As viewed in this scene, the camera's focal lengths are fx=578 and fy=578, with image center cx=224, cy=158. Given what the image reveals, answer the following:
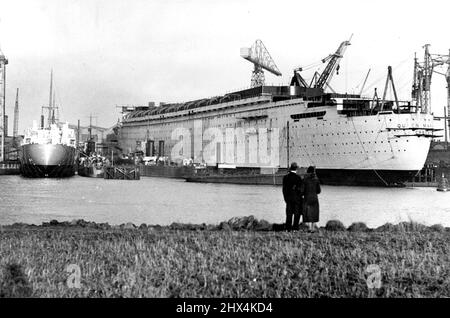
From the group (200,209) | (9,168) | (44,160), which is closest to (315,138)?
(200,209)

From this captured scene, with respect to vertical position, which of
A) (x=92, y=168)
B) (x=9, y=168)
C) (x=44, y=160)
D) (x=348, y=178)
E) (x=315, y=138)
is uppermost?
(x=315, y=138)

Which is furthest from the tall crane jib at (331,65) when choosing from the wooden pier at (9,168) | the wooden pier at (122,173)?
the wooden pier at (9,168)

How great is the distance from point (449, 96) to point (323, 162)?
24.6m

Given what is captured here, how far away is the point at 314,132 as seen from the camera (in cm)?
6462

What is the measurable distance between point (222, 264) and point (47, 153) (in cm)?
7197

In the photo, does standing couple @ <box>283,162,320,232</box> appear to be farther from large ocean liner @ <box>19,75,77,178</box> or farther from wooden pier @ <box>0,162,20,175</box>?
wooden pier @ <box>0,162,20,175</box>

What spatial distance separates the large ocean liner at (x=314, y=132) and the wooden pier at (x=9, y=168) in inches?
1108

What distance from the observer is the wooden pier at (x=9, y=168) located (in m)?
89.5

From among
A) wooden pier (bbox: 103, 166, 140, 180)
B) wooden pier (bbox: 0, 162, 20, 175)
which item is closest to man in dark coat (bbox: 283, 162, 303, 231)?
wooden pier (bbox: 103, 166, 140, 180)

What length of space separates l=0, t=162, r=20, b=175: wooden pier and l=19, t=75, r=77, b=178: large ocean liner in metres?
8.25

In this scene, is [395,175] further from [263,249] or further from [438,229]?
[263,249]

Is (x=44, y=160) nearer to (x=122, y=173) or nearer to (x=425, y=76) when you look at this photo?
(x=122, y=173)

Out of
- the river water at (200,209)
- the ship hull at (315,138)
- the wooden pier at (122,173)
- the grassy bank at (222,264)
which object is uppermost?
the ship hull at (315,138)

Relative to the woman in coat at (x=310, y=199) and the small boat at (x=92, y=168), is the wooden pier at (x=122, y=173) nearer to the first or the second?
the small boat at (x=92, y=168)
